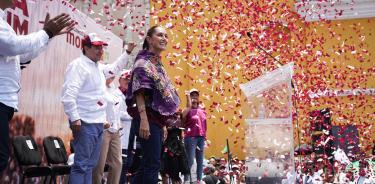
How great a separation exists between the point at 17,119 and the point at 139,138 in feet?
6.84

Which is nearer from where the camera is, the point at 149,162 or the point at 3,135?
the point at 3,135

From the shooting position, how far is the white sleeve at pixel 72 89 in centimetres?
388

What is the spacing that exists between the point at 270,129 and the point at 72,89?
1.76 meters

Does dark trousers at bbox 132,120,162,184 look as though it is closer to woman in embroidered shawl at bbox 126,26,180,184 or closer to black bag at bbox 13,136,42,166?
woman in embroidered shawl at bbox 126,26,180,184

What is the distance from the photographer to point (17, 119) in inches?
197

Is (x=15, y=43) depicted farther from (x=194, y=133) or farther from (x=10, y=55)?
(x=194, y=133)

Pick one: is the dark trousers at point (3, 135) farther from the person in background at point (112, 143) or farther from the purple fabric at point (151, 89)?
the person in background at point (112, 143)

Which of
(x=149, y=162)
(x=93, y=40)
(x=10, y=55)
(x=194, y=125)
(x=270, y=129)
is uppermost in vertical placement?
(x=93, y=40)

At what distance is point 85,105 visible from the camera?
13.5 ft

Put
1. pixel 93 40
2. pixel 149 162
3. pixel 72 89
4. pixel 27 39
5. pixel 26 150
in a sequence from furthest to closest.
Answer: pixel 26 150, pixel 93 40, pixel 72 89, pixel 149 162, pixel 27 39

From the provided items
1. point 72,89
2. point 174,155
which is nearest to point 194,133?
point 174,155

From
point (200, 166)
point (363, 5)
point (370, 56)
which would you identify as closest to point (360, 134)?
point (370, 56)

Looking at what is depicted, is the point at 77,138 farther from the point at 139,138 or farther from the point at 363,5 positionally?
the point at 363,5

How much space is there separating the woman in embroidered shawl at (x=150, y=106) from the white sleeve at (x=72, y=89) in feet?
1.78
